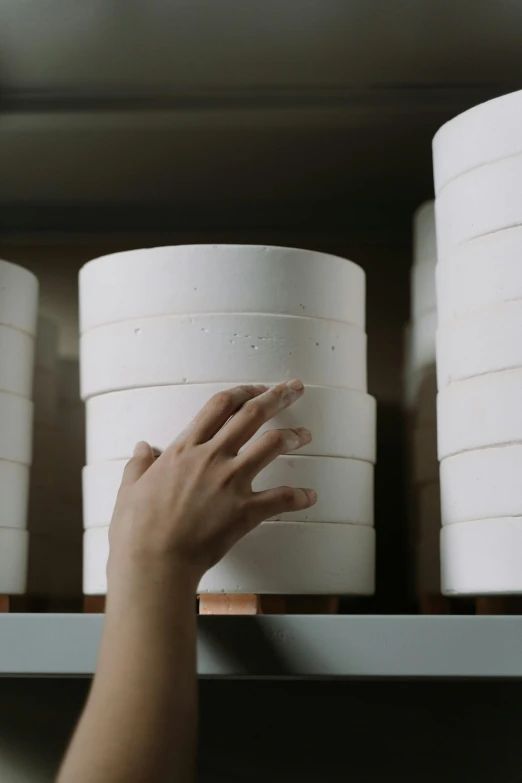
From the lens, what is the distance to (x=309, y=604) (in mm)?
770

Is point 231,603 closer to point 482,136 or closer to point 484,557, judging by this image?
point 484,557

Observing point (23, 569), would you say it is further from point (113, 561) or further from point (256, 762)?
point (256, 762)

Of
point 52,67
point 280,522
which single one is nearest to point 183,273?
point 280,522

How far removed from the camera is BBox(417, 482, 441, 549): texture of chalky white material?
2.96 feet

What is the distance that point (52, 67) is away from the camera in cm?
93

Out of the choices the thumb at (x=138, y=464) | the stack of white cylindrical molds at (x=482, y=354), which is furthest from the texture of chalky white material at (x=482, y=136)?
the thumb at (x=138, y=464)

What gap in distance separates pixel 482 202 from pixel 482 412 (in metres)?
0.16

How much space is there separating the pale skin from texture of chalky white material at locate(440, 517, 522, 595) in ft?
0.39

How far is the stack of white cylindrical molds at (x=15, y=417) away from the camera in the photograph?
32.0 inches

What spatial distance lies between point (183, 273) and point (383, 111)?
359 millimetres

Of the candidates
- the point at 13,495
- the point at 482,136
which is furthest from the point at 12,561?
the point at 482,136

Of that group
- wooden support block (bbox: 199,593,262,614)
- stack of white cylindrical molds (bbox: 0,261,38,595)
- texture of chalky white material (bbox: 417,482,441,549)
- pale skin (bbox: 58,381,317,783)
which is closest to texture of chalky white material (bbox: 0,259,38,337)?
stack of white cylindrical molds (bbox: 0,261,38,595)

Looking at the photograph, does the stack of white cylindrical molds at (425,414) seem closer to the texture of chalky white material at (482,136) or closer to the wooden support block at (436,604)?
the wooden support block at (436,604)

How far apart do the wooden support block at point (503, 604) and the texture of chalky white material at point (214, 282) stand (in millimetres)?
261
